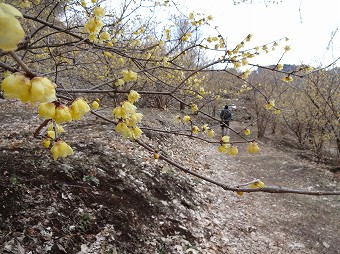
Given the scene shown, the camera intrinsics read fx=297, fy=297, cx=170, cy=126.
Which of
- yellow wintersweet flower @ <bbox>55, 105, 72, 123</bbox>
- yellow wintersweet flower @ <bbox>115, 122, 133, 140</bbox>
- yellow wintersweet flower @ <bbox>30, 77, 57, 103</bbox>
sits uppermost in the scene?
yellow wintersweet flower @ <bbox>30, 77, 57, 103</bbox>

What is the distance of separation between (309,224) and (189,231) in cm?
253

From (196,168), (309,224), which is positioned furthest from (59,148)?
(196,168)

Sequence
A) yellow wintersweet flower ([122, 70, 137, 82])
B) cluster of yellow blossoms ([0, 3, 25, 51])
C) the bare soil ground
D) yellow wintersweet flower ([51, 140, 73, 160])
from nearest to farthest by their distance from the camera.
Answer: cluster of yellow blossoms ([0, 3, 25, 51]), yellow wintersweet flower ([51, 140, 73, 160]), yellow wintersweet flower ([122, 70, 137, 82]), the bare soil ground

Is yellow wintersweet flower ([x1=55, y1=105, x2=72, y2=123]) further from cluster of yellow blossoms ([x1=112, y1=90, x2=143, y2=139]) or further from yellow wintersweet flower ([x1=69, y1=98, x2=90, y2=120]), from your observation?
cluster of yellow blossoms ([x1=112, y1=90, x2=143, y2=139])

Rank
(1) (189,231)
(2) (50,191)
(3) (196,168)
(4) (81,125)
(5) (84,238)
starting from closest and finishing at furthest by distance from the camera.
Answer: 1. (5) (84,238)
2. (2) (50,191)
3. (1) (189,231)
4. (4) (81,125)
5. (3) (196,168)

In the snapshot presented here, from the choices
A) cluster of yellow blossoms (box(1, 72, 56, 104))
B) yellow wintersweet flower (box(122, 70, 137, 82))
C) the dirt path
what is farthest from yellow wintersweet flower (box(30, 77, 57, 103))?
the dirt path

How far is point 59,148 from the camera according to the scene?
130 centimetres

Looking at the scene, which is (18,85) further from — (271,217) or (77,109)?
(271,217)

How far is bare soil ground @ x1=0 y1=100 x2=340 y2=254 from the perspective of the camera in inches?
125

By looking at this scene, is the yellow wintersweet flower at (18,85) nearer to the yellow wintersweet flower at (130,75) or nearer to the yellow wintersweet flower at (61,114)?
the yellow wintersweet flower at (61,114)

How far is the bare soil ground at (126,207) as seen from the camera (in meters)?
3.19

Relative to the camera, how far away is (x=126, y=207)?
3.94m

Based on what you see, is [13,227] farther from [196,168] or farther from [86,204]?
[196,168]

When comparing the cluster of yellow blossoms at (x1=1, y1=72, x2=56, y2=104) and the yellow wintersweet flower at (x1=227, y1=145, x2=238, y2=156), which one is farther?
the yellow wintersweet flower at (x1=227, y1=145, x2=238, y2=156)
